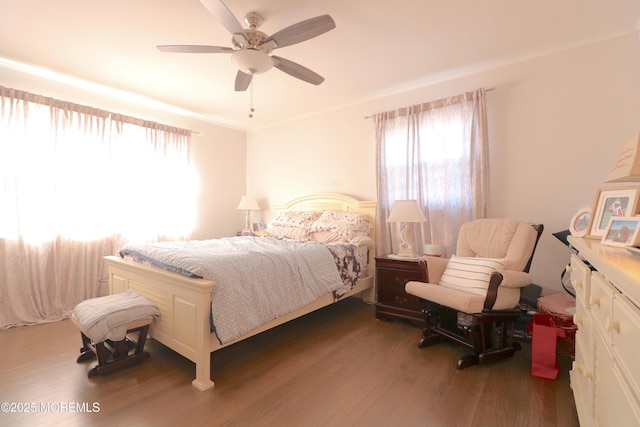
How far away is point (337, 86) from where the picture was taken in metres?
3.34

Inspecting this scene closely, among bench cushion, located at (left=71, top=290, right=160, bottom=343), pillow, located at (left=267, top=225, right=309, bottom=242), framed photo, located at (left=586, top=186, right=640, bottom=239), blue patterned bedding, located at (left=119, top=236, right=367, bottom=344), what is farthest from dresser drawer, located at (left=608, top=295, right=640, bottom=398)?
pillow, located at (left=267, top=225, right=309, bottom=242)

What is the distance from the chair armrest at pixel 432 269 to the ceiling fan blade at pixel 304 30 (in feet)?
6.22

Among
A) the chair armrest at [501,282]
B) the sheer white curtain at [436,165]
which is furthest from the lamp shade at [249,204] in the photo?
the chair armrest at [501,282]

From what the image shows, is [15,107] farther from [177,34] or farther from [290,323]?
[290,323]

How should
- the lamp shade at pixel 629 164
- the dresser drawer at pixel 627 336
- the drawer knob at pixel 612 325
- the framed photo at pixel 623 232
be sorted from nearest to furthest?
1. the dresser drawer at pixel 627 336
2. the drawer knob at pixel 612 325
3. the framed photo at pixel 623 232
4. the lamp shade at pixel 629 164

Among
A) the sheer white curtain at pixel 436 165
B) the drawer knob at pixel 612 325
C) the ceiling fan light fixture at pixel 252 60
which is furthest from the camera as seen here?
the sheer white curtain at pixel 436 165

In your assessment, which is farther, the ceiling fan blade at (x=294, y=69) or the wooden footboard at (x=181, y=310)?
the ceiling fan blade at (x=294, y=69)

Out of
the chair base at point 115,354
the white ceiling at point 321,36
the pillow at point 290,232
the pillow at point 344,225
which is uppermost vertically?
the white ceiling at point 321,36

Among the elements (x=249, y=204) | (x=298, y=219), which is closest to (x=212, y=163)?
(x=249, y=204)

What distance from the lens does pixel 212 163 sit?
15.1 ft

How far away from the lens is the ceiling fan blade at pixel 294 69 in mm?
2125

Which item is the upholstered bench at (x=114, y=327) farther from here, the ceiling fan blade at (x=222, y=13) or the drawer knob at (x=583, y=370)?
the drawer knob at (x=583, y=370)

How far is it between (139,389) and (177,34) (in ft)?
8.58

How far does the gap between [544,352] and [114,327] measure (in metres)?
2.83
